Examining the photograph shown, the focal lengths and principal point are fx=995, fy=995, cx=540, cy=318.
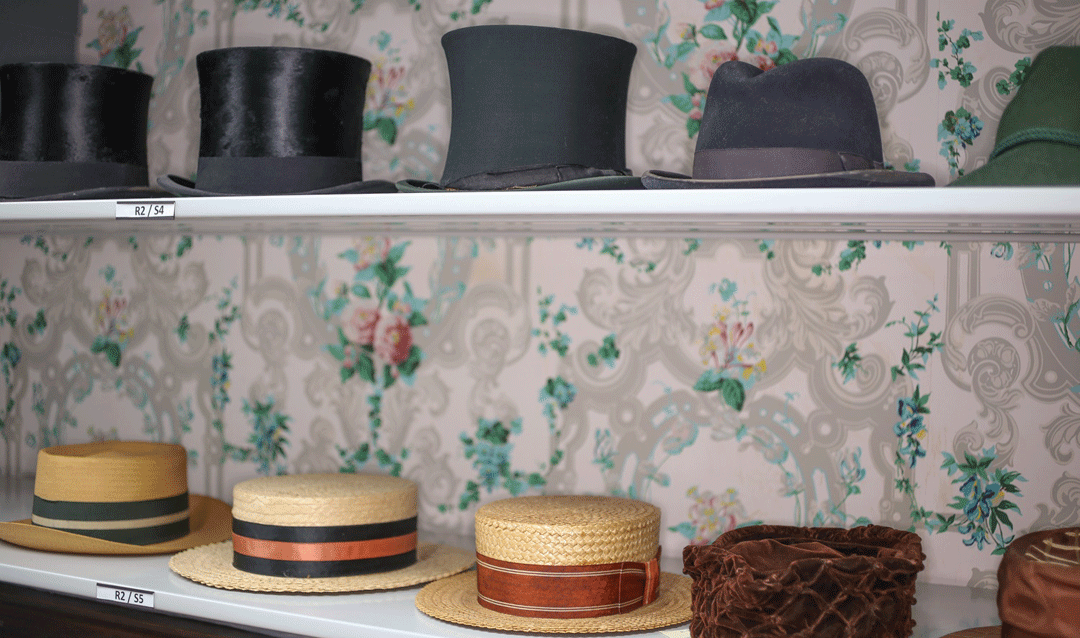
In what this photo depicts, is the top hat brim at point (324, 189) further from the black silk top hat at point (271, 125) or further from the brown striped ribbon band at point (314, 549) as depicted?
the brown striped ribbon band at point (314, 549)

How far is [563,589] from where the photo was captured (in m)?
1.23

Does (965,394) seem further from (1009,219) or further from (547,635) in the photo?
(547,635)

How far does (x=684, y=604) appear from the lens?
1310 millimetres

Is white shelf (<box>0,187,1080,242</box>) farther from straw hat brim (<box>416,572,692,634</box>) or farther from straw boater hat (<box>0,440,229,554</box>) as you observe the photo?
straw hat brim (<box>416,572,692,634</box>)

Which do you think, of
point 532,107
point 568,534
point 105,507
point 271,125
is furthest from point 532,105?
point 105,507

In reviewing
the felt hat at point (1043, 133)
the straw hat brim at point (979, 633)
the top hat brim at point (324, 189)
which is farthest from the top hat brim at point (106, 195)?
the straw hat brim at point (979, 633)

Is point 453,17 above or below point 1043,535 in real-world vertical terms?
above

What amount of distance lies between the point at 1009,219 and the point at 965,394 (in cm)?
43

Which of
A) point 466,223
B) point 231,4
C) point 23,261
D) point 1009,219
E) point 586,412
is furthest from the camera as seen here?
point 23,261

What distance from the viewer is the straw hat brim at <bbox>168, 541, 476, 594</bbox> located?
53.2 inches

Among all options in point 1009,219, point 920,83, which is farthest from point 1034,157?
point 920,83

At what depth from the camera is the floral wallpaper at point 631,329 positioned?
1.42m

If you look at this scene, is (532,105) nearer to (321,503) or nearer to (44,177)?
(321,503)

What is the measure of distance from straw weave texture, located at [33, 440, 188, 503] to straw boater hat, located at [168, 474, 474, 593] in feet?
0.57
